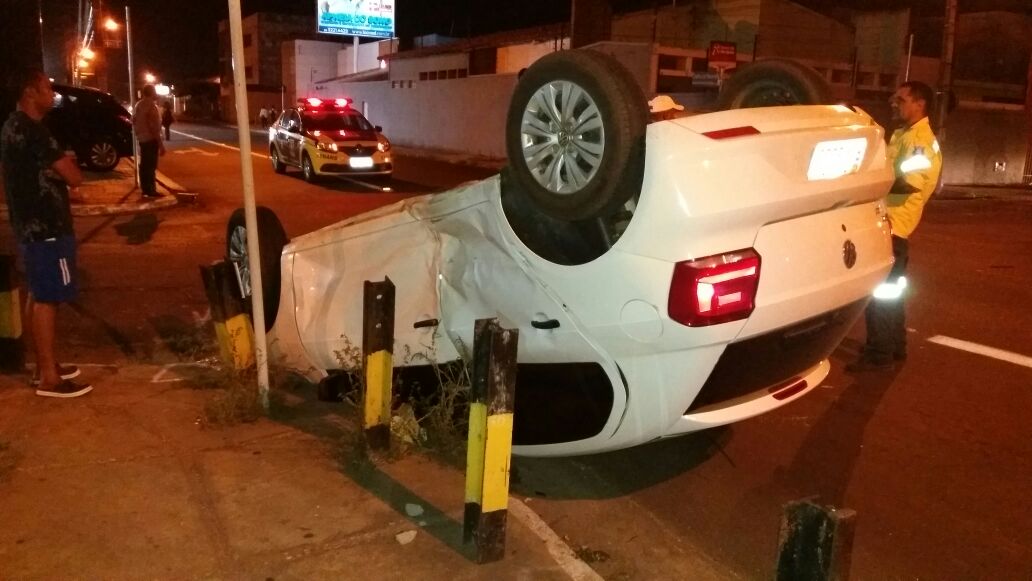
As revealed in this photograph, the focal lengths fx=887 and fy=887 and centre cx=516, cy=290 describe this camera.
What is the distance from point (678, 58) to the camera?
885 inches

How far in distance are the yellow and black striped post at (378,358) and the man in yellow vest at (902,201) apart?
3.31m

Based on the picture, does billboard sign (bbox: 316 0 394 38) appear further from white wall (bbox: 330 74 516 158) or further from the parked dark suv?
the parked dark suv

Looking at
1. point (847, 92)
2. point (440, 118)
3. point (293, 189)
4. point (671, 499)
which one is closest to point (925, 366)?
point (671, 499)

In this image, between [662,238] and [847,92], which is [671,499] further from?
[847,92]

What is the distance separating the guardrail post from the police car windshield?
16.8 metres

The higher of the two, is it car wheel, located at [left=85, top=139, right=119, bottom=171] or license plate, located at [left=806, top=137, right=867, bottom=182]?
license plate, located at [left=806, top=137, right=867, bottom=182]

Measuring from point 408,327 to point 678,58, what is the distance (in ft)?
64.4

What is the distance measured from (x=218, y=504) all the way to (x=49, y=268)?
1.97 meters

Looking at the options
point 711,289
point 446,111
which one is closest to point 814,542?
point 711,289

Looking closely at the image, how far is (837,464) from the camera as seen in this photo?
4555 mm

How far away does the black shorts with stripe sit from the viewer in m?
4.80

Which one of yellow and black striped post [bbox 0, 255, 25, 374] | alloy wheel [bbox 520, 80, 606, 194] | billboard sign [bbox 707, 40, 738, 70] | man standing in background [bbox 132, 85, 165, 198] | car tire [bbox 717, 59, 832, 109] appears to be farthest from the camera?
billboard sign [bbox 707, 40, 738, 70]

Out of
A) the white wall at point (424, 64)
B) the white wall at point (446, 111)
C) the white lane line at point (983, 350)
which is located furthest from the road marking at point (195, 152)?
the white lane line at point (983, 350)

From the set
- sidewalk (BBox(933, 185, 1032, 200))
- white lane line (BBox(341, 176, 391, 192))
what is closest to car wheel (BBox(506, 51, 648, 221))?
white lane line (BBox(341, 176, 391, 192))
